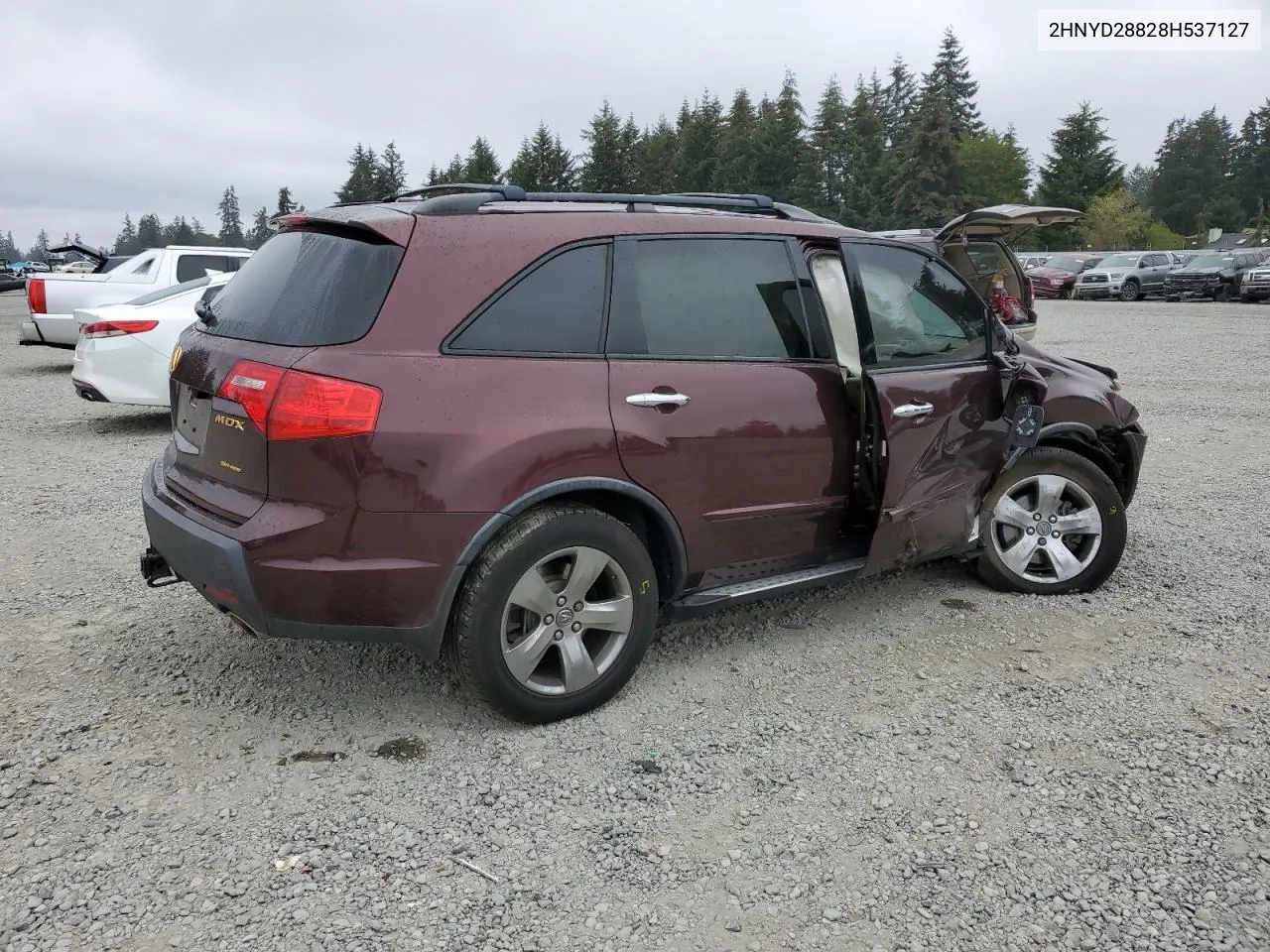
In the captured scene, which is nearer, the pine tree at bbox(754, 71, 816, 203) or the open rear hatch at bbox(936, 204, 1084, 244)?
the open rear hatch at bbox(936, 204, 1084, 244)

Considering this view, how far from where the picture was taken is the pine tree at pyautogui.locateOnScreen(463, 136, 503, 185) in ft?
261

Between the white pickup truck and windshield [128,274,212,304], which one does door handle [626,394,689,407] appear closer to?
windshield [128,274,212,304]

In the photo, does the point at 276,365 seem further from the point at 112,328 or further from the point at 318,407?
the point at 112,328

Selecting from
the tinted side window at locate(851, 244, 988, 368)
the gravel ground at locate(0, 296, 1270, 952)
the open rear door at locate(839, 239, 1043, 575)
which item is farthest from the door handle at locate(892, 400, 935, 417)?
the gravel ground at locate(0, 296, 1270, 952)

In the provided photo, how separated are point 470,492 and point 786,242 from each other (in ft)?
5.70

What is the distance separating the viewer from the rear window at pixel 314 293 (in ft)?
9.87

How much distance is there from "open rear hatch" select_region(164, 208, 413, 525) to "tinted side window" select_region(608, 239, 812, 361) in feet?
2.73

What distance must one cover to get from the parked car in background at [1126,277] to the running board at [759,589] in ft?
105

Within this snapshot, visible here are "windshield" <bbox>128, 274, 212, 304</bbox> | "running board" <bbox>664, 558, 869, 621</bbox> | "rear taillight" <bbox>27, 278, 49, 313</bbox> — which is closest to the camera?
"running board" <bbox>664, 558, 869, 621</bbox>

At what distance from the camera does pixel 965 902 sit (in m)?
2.46

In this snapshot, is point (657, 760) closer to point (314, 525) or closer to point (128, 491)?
point (314, 525)

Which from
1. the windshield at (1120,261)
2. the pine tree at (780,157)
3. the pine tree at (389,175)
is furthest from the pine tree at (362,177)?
the windshield at (1120,261)

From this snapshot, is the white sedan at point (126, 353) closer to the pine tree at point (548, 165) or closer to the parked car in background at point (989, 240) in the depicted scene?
the parked car in background at point (989, 240)

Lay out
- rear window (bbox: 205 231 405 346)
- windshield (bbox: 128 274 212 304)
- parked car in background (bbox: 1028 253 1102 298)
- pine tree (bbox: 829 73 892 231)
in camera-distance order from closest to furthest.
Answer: rear window (bbox: 205 231 405 346) → windshield (bbox: 128 274 212 304) → parked car in background (bbox: 1028 253 1102 298) → pine tree (bbox: 829 73 892 231)
